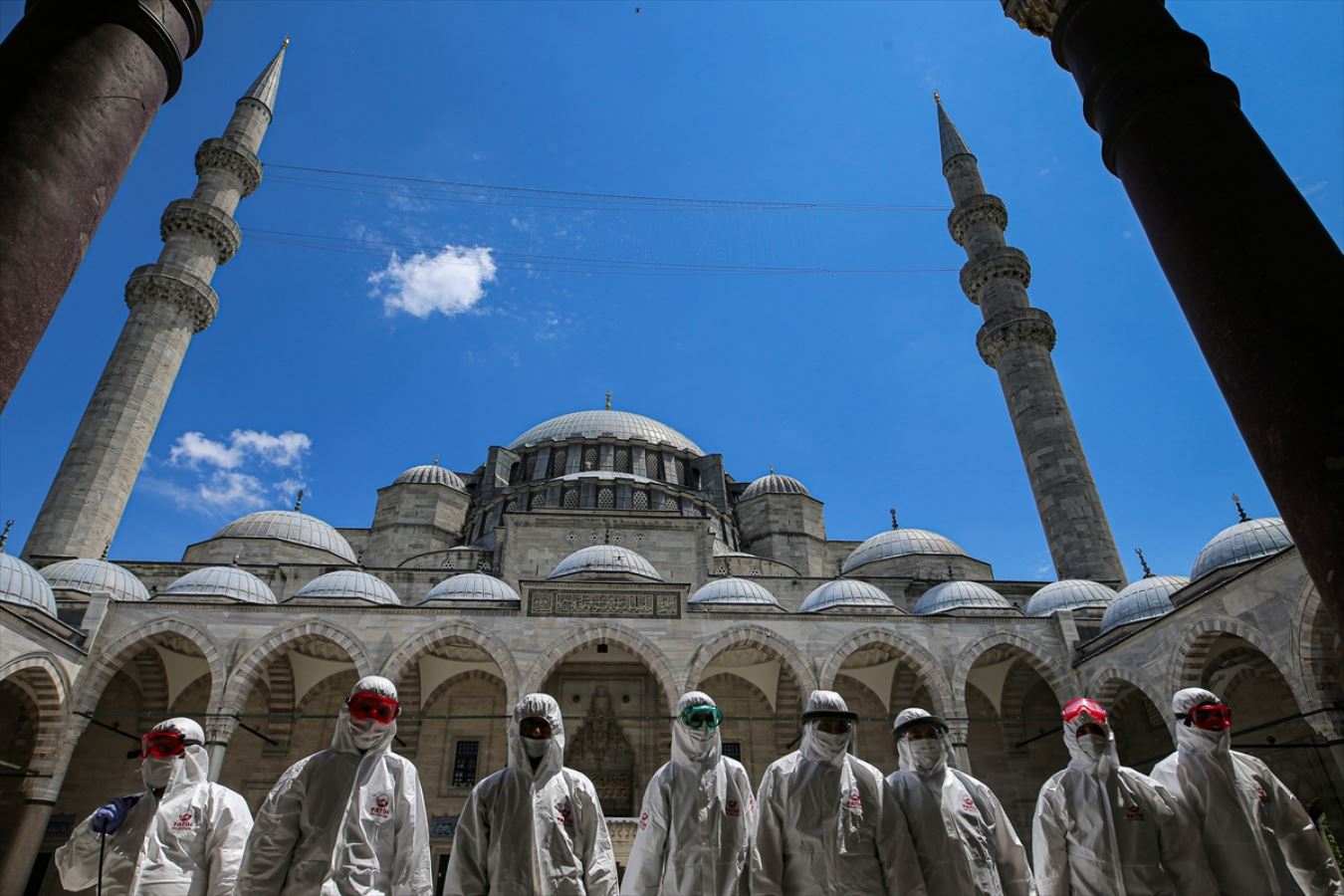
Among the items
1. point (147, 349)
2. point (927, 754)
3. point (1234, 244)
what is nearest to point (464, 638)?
point (147, 349)

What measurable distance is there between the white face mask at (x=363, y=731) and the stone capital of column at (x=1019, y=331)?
18.2 metres

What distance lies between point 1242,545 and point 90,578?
18028 millimetres

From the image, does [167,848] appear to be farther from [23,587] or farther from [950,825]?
[23,587]

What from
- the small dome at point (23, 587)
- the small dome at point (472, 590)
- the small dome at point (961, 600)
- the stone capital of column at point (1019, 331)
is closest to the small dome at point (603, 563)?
the small dome at point (472, 590)

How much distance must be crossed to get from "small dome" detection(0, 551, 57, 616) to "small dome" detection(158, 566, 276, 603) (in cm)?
158

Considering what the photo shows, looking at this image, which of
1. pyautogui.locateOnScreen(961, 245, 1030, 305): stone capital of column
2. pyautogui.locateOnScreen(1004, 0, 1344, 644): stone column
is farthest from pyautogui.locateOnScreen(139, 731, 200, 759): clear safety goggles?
pyautogui.locateOnScreen(961, 245, 1030, 305): stone capital of column

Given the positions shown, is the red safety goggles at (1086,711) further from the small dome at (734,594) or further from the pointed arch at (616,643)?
the small dome at (734,594)

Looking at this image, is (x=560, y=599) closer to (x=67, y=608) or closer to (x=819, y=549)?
(x=67, y=608)

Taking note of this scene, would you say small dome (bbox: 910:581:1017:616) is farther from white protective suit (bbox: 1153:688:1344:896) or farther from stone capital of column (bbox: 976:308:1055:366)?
white protective suit (bbox: 1153:688:1344:896)

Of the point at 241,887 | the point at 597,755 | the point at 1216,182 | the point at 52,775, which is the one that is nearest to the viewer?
the point at 1216,182

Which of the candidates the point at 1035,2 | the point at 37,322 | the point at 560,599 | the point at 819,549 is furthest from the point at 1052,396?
the point at 37,322

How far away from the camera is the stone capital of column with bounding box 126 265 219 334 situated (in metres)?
16.8

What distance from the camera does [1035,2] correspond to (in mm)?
3113

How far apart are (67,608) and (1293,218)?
15397 millimetres
